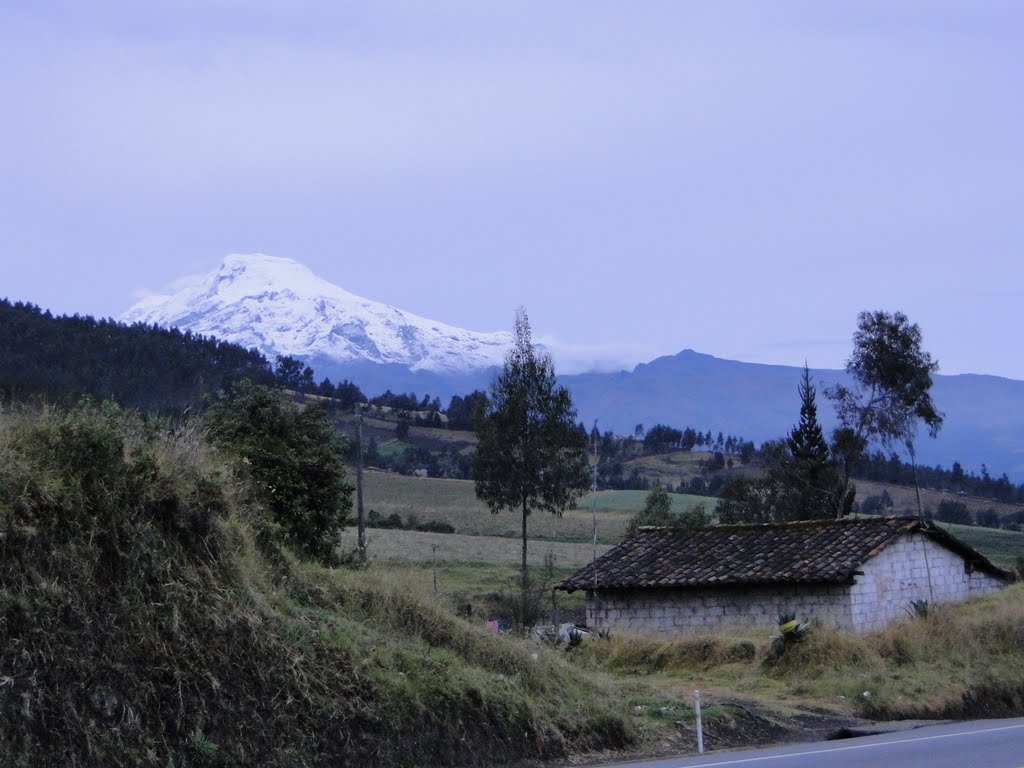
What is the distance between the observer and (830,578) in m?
28.2

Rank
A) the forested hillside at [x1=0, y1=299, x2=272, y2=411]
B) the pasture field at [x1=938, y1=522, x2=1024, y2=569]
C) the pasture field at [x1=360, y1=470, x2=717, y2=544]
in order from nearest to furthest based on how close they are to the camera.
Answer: the pasture field at [x1=938, y1=522, x2=1024, y2=569] → the forested hillside at [x1=0, y1=299, x2=272, y2=411] → the pasture field at [x1=360, y1=470, x2=717, y2=544]

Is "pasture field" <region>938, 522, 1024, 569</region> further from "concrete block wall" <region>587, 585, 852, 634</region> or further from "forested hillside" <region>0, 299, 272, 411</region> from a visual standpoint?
"forested hillside" <region>0, 299, 272, 411</region>

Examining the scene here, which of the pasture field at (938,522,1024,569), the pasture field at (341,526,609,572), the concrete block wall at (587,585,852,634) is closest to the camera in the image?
the concrete block wall at (587,585,852,634)

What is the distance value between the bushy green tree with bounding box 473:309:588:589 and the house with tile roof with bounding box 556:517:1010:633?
13.2 metres

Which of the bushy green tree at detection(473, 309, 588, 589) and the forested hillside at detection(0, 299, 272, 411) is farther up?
the forested hillside at detection(0, 299, 272, 411)

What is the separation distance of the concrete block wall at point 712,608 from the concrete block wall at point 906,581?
692 mm

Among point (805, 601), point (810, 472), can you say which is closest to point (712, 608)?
point (805, 601)

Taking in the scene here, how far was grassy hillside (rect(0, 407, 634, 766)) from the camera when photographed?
12.2 metres

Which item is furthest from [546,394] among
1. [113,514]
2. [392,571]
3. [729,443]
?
[729,443]

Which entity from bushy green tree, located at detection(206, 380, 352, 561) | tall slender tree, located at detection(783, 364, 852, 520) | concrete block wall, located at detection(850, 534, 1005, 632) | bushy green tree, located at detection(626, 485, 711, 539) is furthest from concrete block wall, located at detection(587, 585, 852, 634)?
tall slender tree, located at detection(783, 364, 852, 520)

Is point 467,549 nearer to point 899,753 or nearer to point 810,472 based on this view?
point 810,472

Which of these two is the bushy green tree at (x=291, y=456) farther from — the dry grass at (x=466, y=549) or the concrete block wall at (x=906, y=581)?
the dry grass at (x=466, y=549)

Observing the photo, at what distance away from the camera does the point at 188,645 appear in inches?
531

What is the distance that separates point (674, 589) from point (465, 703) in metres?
15.1
